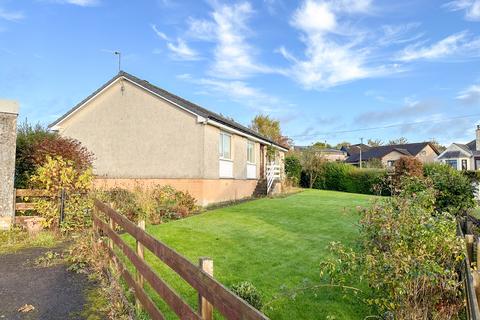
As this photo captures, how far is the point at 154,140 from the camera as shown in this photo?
18.9m

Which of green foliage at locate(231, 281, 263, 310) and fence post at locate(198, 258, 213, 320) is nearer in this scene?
fence post at locate(198, 258, 213, 320)

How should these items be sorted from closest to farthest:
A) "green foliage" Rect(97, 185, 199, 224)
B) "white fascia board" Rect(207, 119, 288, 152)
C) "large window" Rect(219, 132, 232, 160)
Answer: "green foliage" Rect(97, 185, 199, 224) → "white fascia board" Rect(207, 119, 288, 152) → "large window" Rect(219, 132, 232, 160)

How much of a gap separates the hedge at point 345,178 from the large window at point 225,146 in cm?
1711

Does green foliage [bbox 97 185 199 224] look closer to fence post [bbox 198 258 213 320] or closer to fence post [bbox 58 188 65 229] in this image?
fence post [bbox 58 188 65 229]

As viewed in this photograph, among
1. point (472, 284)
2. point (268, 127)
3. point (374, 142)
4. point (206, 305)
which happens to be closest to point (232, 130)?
point (472, 284)

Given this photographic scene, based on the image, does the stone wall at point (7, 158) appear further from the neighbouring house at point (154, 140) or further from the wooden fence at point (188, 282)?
the wooden fence at point (188, 282)

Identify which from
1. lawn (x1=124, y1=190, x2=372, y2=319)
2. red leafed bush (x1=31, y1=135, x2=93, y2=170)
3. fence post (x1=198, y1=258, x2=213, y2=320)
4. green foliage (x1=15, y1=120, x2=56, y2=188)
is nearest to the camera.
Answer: fence post (x1=198, y1=258, x2=213, y2=320)

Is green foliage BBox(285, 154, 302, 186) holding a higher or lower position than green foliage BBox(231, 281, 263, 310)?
higher

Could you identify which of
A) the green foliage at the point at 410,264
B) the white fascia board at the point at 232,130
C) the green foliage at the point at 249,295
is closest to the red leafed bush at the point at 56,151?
the white fascia board at the point at 232,130

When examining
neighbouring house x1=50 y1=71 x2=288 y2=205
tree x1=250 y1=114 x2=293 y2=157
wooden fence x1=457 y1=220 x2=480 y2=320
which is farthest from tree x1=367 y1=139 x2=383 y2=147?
wooden fence x1=457 y1=220 x2=480 y2=320

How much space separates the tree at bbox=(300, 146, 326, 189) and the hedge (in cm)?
44

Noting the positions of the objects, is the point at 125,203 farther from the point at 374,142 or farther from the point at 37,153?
the point at 374,142

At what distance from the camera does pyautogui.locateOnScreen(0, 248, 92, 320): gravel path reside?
521 cm

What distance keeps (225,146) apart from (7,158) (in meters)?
10.9
